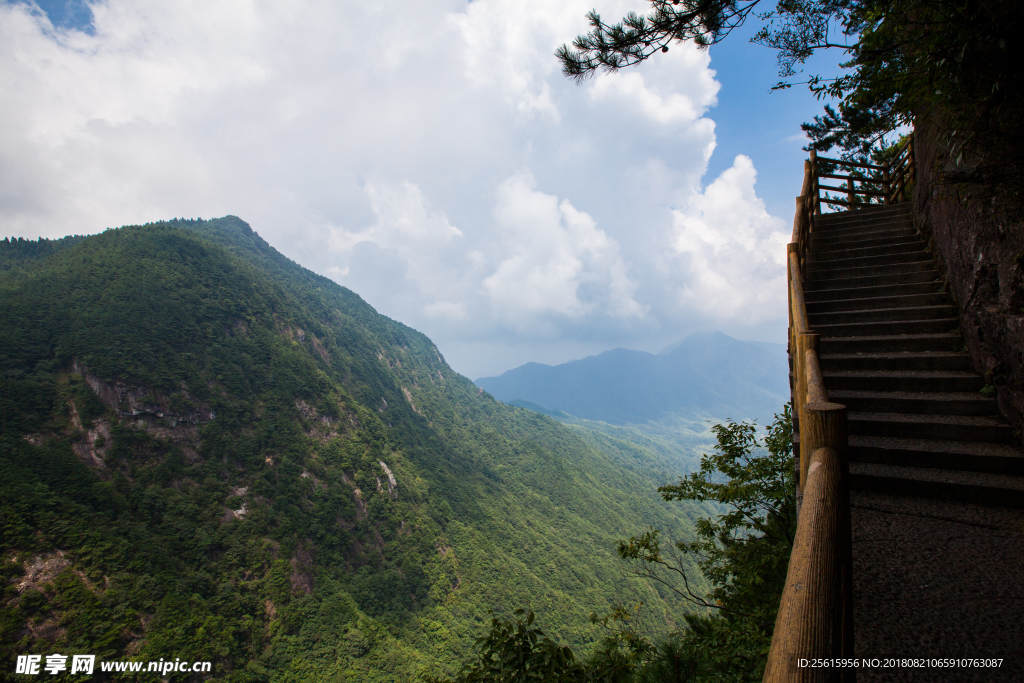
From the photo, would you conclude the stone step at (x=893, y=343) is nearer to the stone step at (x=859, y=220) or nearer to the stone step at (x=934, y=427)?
the stone step at (x=934, y=427)

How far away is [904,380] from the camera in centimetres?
385

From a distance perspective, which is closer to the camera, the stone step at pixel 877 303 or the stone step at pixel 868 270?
the stone step at pixel 877 303

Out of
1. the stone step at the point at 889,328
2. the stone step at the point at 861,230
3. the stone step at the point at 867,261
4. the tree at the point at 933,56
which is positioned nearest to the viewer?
the tree at the point at 933,56

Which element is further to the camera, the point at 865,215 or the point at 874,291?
the point at 865,215

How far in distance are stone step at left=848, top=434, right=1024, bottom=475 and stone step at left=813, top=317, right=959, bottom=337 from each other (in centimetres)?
157

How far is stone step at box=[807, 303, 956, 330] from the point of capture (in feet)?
15.0

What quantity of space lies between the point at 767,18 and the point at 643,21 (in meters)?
1.83

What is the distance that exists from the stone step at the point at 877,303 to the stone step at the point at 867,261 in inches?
38.3

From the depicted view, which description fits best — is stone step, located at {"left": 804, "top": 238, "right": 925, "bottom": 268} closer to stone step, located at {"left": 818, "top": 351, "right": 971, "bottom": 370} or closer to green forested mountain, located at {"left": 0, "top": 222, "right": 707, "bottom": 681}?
stone step, located at {"left": 818, "top": 351, "right": 971, "bottom": 370}

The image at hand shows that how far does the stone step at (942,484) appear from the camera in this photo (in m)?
2.69

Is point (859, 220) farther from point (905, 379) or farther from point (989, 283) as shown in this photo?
point (905, 379)

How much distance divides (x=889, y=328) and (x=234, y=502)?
57.7m

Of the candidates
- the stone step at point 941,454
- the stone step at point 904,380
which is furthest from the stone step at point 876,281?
the stone step at point 941,454

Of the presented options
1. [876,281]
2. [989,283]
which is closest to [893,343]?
[989,283]
